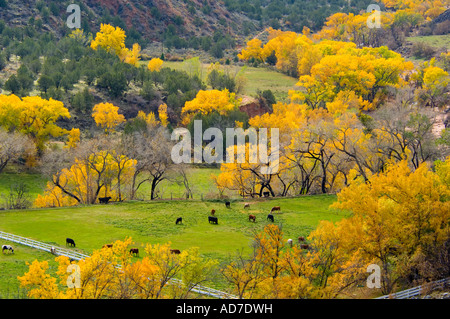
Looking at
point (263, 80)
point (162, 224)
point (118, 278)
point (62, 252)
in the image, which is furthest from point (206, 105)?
point (118, 278)

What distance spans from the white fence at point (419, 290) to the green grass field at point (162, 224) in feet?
37.7

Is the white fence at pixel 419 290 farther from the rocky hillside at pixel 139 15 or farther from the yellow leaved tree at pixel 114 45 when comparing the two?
the rocky hillside at pixel 139 15

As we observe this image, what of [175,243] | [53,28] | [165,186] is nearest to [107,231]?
[175,243]

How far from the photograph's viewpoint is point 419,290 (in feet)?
115

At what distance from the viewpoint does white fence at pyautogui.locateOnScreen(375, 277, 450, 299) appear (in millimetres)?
34812

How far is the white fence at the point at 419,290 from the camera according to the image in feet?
114

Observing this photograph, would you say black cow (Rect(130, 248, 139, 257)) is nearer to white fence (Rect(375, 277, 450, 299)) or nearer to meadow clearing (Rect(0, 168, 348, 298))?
meadow clearing (Rect(0, 168, 348, 298))

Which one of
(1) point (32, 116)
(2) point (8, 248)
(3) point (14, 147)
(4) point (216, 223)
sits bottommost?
(4) point (216, 223)

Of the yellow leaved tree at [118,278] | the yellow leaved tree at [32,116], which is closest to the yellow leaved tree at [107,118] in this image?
the yellow leaved tree at [32,116]

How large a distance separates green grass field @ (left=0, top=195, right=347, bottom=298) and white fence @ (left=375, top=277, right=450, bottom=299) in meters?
11.5

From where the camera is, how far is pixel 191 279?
34.1 meters

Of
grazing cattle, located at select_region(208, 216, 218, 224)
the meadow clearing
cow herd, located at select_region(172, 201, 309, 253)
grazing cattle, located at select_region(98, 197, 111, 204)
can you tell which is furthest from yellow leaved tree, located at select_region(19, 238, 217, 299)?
grazing cattle, located at select_region(98, 197, 111, 204)

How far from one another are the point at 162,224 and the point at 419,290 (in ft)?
77.8

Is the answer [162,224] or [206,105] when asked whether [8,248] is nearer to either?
Result: [162,224]
